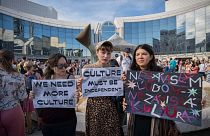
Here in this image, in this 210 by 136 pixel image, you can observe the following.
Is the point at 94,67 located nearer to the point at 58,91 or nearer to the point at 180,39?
the point at 58,91

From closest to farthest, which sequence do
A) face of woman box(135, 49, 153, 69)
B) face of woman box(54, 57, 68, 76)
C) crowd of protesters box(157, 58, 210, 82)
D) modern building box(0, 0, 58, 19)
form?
face of woman box(135, 49, 153, 69)
face of woman box(54, 57, 68, 76)
crowd of protesters box(157, 58, 210, 82)
modern building box(0, 0, 58, 19)

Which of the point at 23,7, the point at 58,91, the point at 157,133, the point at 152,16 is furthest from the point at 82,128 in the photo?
the point at 23,7

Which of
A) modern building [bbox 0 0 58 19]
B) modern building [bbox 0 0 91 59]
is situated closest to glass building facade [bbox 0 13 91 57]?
modern building [bbox 0 0 91 59]

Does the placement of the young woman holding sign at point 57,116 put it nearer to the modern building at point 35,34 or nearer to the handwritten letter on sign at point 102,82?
the handwritten letter on sign at point 102,82

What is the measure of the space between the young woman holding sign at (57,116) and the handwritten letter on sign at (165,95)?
2.75 ft

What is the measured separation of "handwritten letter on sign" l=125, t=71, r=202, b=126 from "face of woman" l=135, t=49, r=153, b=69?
0.43ft

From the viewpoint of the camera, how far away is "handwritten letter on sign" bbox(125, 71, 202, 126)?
2895 millimetres

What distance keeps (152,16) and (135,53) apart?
5133 centimetres

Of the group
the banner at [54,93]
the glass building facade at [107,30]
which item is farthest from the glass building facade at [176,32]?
the banner at [54,93]

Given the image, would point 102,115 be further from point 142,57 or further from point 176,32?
point 176,32

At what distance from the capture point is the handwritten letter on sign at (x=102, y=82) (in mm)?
3243

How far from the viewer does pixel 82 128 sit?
5.23 metres

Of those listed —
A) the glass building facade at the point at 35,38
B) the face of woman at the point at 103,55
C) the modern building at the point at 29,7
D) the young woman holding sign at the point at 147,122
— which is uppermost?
the modern building at the point at 29,7

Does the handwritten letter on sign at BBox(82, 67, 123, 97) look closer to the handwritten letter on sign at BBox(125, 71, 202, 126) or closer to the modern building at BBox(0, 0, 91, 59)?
the handwritten letter on sign at BBox(125, 71, 202, 126)
